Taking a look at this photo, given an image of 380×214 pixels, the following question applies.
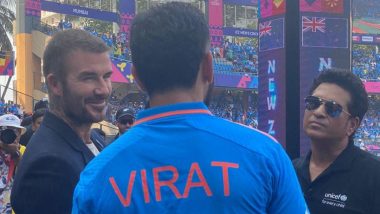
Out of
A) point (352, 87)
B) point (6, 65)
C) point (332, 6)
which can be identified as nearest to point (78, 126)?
point (352, 87)

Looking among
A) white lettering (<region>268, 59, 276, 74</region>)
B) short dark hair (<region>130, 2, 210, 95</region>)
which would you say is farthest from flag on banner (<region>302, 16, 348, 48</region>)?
short dark hair (<region>130, 2, 210, 95</region>)

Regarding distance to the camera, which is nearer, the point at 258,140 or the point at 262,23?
the point at 258,140

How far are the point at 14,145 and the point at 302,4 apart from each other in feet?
16.1

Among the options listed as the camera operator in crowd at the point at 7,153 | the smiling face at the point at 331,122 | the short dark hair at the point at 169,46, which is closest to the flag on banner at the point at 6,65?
the camera operator in crowd at the point at 7,153

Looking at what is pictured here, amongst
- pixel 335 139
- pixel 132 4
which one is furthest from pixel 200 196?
pixel 132 4

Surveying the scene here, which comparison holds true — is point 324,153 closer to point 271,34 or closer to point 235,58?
point 271,34

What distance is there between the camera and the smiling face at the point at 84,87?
89.3 inches

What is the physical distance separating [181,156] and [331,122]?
1796mm

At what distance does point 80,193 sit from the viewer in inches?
56.0

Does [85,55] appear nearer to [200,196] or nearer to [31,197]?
[31,197]

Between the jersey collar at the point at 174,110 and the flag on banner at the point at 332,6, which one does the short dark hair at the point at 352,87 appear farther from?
the flag on banner at the point at 332,6

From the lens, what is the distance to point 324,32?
811 centimetres

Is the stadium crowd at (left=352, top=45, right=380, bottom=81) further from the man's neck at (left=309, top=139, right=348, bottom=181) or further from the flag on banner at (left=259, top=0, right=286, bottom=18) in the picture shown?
the man's neck at (left=309, top=139, right=348, bottom=181)

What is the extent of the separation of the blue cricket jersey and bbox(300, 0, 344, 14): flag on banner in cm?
695
